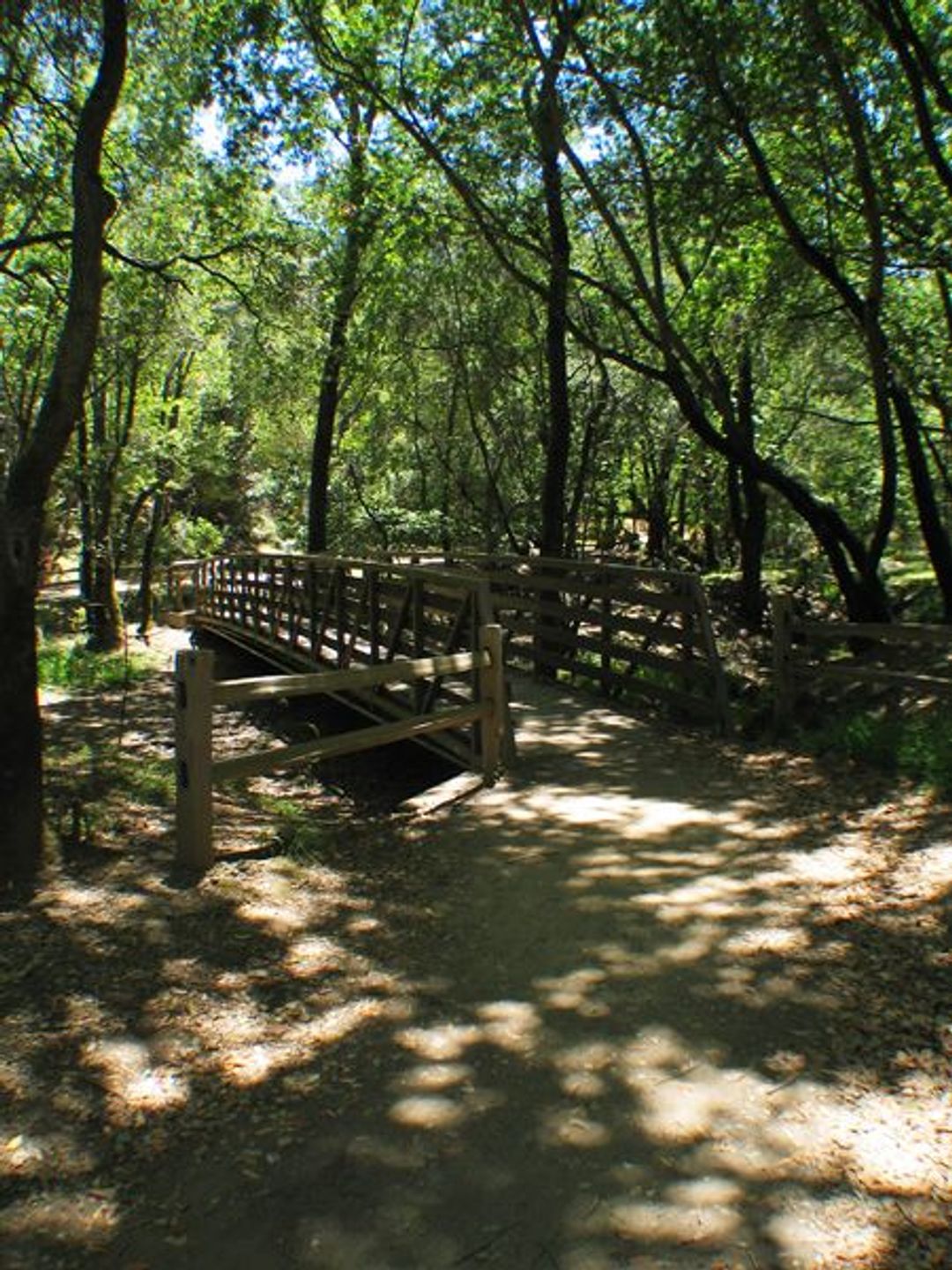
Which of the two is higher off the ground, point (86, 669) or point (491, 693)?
point (491, 693)

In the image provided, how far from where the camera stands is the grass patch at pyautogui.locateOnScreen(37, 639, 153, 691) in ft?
46.2

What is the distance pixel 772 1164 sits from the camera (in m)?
2.62

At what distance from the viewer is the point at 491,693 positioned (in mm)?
6797

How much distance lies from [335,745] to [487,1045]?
8.51ft

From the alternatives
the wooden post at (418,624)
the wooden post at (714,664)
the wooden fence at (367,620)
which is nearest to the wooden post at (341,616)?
the wooden fence at (367,620)

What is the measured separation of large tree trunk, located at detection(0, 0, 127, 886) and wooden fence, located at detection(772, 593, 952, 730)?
5.91m

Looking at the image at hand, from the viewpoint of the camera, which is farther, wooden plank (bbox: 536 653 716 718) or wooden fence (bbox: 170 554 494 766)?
wooden plank (bbox: 536 653 716 718)

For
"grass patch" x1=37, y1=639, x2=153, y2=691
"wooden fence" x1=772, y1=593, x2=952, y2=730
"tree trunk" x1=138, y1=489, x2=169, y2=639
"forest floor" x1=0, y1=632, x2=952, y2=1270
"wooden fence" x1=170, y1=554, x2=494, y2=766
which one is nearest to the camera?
"forest floor" x1=0, y1=632, x2=952, y2=1270

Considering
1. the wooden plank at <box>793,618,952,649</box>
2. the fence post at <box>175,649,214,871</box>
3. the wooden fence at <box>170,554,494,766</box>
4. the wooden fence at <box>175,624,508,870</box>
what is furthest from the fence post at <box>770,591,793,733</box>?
the fence post at <box>175,649,214,871</box>

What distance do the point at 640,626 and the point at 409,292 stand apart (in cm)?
1127

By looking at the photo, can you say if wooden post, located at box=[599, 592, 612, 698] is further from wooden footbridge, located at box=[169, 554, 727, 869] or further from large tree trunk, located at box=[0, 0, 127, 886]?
large tree trunk, located at box=[0, 0, 127, 886]

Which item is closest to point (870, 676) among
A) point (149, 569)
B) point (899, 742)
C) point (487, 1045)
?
point (899, 742)

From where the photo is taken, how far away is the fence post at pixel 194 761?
4844 millimetres

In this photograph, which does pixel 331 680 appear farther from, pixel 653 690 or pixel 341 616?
pixel 653 690
